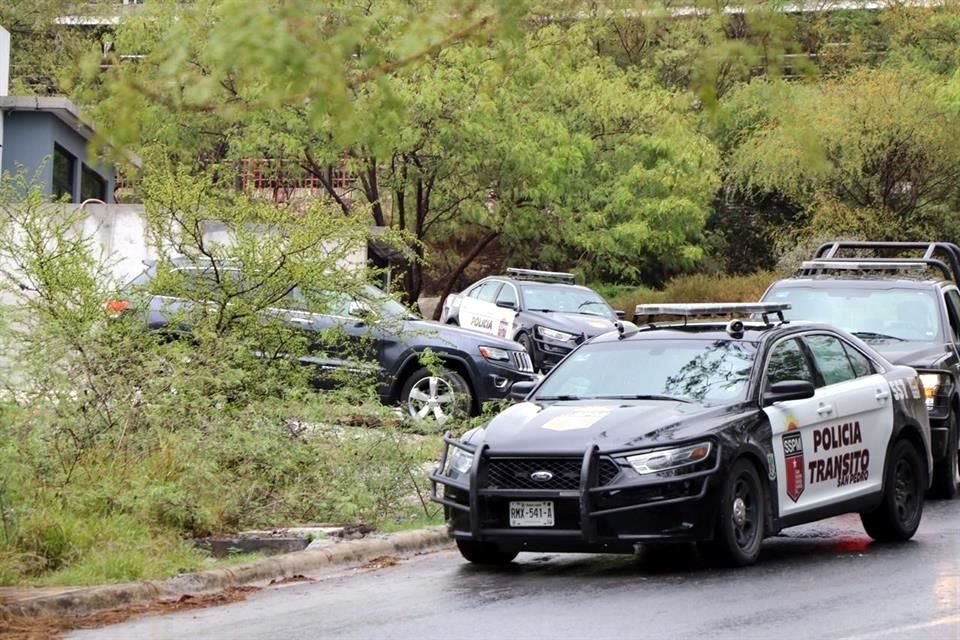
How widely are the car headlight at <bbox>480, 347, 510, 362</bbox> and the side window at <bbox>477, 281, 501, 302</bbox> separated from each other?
25.1 feet

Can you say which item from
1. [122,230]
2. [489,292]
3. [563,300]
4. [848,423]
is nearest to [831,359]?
[848,423]

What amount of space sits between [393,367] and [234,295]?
5030 mm

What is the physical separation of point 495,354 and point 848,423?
841 cm

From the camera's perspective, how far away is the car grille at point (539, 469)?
1039cm

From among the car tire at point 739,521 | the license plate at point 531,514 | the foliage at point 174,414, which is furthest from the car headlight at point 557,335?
the license plate at point 531,514

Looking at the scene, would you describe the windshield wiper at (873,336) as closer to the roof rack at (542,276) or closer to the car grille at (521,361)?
the car grille at (521,361)

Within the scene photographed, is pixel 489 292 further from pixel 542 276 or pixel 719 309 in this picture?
pixel 719 309

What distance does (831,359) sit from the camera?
12.3 meters

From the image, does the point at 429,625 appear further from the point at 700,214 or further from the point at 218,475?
the point at 700,214

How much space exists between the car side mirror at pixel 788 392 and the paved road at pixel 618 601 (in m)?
1.10

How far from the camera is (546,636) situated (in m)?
8.70

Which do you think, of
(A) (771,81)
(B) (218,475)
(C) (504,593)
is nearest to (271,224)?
(B) (218,475)

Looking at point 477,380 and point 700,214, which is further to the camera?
point 700,214

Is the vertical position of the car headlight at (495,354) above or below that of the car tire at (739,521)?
above
